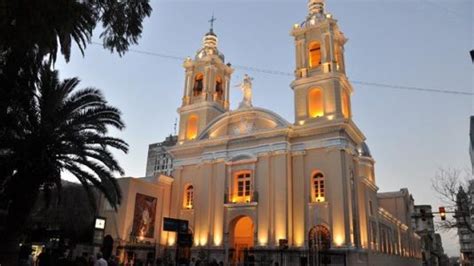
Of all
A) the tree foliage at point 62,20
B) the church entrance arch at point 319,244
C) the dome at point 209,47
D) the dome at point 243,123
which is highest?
the dome at point 209,47

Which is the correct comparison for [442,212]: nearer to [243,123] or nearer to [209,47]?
[243,123]

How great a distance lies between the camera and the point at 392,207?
47.0 meters

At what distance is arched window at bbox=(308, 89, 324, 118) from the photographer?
29609 millimetres

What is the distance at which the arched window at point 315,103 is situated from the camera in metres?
29.6

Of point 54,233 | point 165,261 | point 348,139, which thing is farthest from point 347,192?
point 54,233

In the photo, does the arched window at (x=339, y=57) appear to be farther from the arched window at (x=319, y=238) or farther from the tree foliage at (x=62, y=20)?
the tree foliage at (x=62, y=20)

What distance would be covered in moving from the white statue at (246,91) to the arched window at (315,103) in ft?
16.5

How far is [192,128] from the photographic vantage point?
117 ft

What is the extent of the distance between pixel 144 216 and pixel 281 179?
36.3ft

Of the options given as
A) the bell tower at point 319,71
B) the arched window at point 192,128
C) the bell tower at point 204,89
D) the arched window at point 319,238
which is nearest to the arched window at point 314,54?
the bell tower at point 319,71

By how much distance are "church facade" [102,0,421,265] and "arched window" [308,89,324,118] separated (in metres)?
0.08

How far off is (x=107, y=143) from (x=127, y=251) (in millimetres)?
13961

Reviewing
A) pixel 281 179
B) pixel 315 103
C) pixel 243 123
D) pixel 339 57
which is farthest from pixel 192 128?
pixel 339 57

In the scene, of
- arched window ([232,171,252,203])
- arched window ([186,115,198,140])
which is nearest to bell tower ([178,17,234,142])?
arched window ([186,115,198,140])
